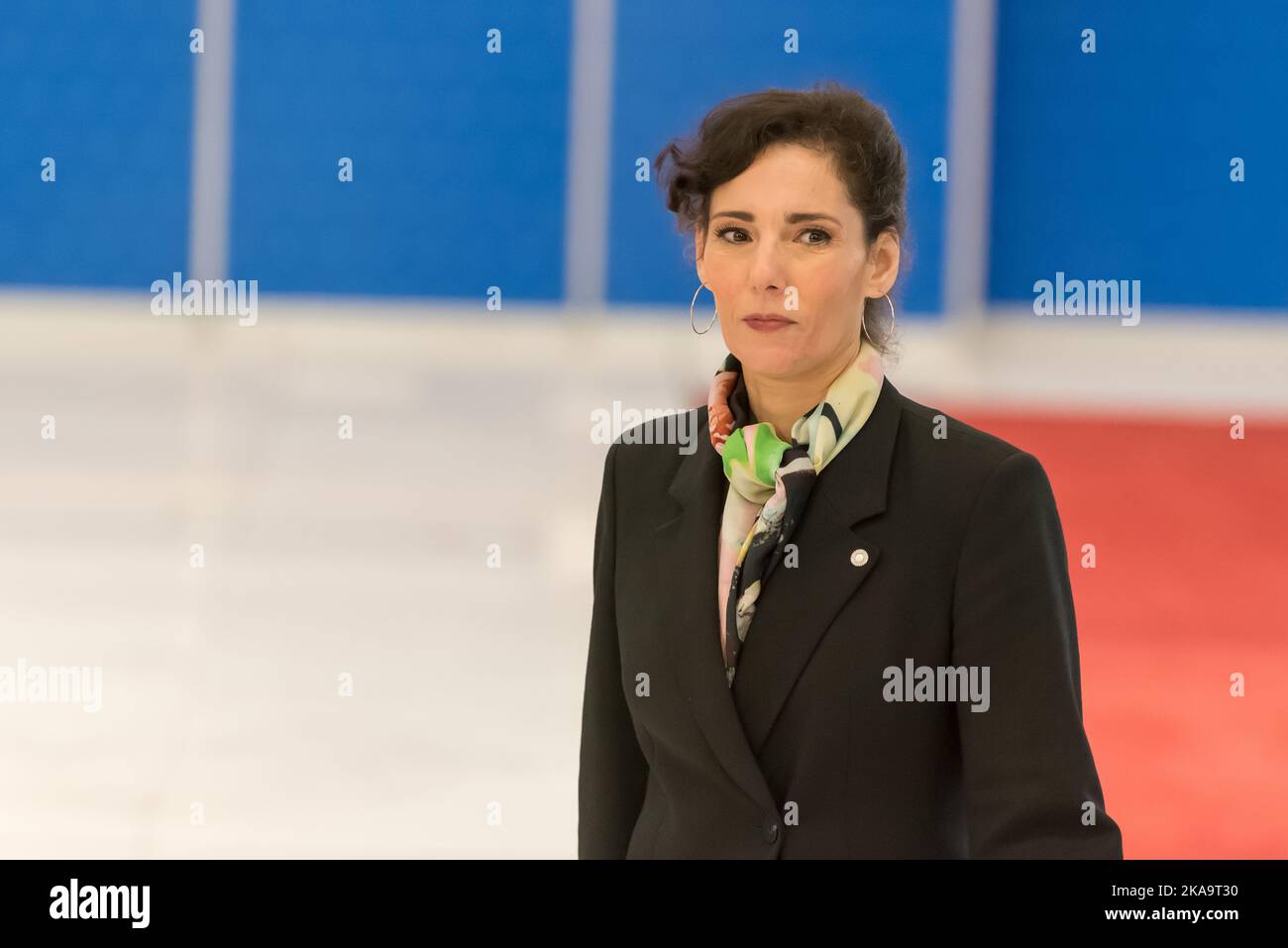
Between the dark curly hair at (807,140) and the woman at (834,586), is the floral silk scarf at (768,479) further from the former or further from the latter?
the dark curly hair at (807,140)

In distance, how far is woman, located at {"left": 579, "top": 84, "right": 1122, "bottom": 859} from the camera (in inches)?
51.3

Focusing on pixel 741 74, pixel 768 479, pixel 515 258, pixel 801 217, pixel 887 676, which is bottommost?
pixel 887 676

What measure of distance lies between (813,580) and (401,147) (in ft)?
29.6

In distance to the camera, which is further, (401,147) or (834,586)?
(401,147)

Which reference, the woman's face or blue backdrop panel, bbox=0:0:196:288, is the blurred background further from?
the woman's face

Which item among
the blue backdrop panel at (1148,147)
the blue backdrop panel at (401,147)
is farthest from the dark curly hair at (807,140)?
the blue backdrop panel at (1148,147)

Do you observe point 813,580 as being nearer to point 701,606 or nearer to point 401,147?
point 701,606

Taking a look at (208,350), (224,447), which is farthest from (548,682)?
(208,350)

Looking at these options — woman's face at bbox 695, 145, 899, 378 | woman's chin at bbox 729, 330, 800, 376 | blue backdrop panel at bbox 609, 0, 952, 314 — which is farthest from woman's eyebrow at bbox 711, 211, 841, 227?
blue backdrop panel at bbox 609, 0, 952, 314

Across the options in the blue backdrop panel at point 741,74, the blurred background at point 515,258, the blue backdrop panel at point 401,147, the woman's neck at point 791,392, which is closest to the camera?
the woman's neck at point 791,392

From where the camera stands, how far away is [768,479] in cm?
139

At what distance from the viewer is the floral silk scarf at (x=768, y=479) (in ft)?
4.50

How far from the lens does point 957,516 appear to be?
134 centimetres

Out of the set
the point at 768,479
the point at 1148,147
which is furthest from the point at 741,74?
the point at 768,479
